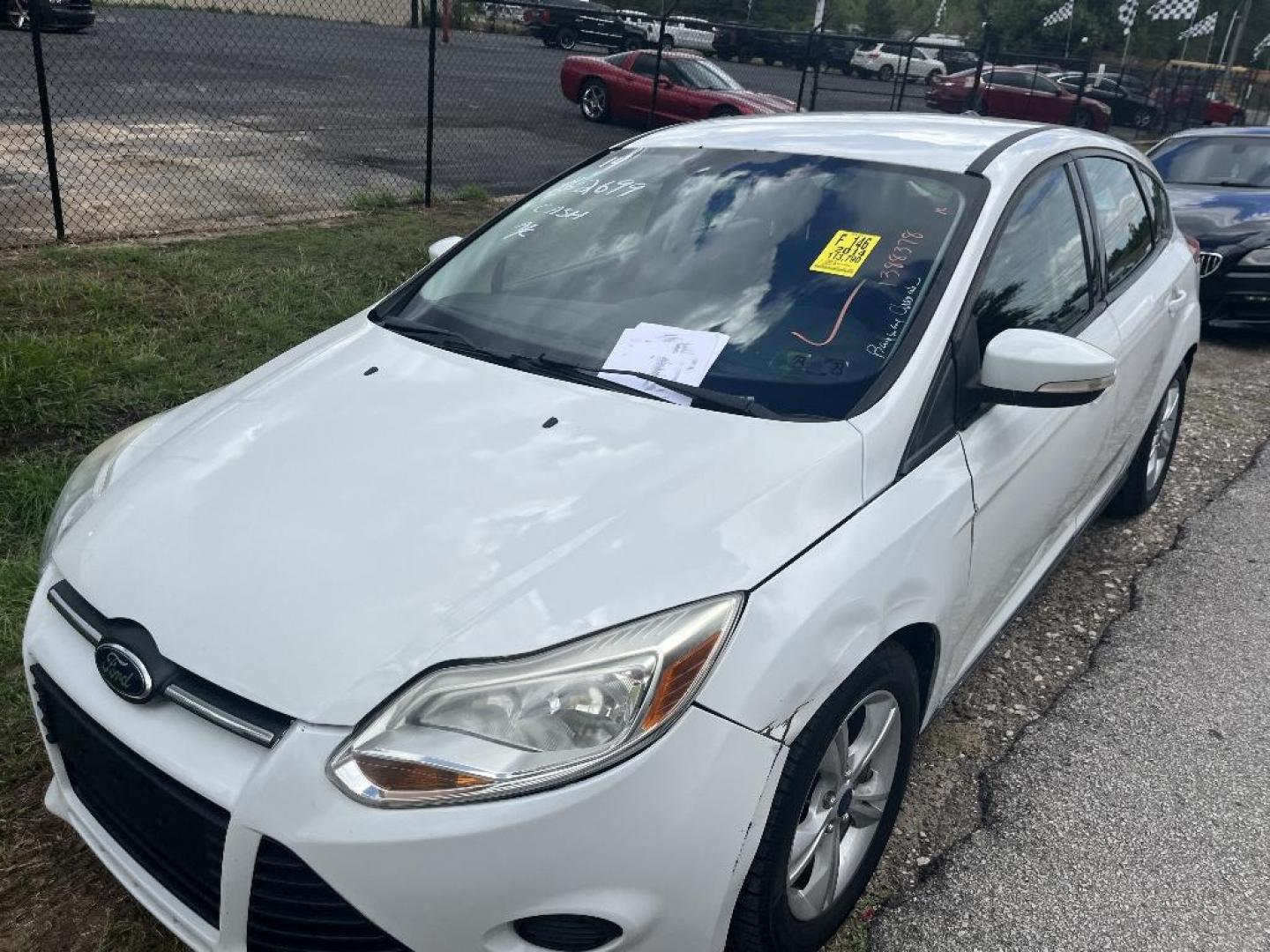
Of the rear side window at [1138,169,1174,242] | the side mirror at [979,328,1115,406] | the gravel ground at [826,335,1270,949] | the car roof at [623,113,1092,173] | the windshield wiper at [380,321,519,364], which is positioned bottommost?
the gravel ground at [826,335,1270,949]

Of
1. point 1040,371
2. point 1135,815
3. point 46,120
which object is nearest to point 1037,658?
point 1135,815

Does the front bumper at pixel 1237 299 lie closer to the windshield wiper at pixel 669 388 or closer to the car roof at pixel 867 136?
the car roof at pixel 867 136

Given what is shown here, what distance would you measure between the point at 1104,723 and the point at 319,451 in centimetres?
239

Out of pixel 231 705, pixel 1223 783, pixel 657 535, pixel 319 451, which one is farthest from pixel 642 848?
A: pixel 1223 783

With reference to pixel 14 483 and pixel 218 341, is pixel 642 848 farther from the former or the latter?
pixel 218 341

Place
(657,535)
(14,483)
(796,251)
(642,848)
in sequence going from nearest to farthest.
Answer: (642,848)
(657,535)
(796,251)
(14,483)

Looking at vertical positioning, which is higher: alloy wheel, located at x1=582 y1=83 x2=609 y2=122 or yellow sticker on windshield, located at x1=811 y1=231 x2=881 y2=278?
yellow sticker on windshield, located at x1=811 y1=231 x2=881 y2=278

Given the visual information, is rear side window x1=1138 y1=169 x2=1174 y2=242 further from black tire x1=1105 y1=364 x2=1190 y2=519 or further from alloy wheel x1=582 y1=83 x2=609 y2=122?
alloy wheel x1=582 y1=83 x2=609 y2=122

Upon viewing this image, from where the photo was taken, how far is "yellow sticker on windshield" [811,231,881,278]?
105 inches

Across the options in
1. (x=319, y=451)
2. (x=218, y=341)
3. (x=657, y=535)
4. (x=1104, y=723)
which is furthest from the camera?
(x=218, y=341)

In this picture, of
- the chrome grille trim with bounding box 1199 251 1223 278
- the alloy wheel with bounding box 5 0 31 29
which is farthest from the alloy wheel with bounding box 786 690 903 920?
the alloy wheel with bounding box 5 0 31 29

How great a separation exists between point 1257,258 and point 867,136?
5.19 meters

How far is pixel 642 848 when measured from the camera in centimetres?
171

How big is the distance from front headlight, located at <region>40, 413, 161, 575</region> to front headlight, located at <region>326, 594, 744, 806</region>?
1.06 metres
